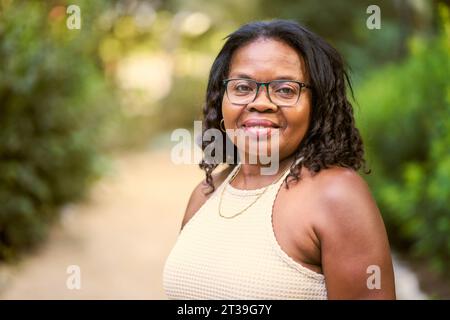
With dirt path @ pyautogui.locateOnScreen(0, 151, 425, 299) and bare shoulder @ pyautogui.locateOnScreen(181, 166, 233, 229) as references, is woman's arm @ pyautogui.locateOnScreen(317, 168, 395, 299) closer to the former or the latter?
bare shoulder @ pyautogui.locateOnScreen(181, 166, 233, 229)

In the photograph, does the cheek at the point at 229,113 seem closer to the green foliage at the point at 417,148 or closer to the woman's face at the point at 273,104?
the woman's face at the point at 273,104

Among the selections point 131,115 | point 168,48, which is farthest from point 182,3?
point 131,115

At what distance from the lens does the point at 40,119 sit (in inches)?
304

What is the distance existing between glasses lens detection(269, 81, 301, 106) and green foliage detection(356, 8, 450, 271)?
1831 mm

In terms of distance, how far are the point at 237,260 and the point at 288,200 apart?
235mm

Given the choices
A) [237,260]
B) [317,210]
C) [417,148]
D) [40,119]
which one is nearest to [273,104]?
[317,210]

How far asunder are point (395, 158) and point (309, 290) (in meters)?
5.41

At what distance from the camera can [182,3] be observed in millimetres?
26422

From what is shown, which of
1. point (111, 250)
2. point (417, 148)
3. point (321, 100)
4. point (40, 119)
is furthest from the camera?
Result: point (111, 250)

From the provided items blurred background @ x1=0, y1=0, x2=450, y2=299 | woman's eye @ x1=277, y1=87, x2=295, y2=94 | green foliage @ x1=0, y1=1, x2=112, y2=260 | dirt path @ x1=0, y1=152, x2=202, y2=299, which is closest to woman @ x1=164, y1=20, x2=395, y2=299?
woman's eye @ x1=277, y1=87, x2=295, y2=94

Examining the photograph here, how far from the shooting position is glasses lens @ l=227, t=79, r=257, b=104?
2266 mm

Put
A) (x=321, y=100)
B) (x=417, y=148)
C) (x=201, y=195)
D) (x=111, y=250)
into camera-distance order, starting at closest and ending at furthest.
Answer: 1. (x=321, y=100)
2. (x=201, y=195)
3. (x=417, y=148)
4. (x=111, y=250)

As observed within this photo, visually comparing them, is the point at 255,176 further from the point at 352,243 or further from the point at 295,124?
the point at 352,243
